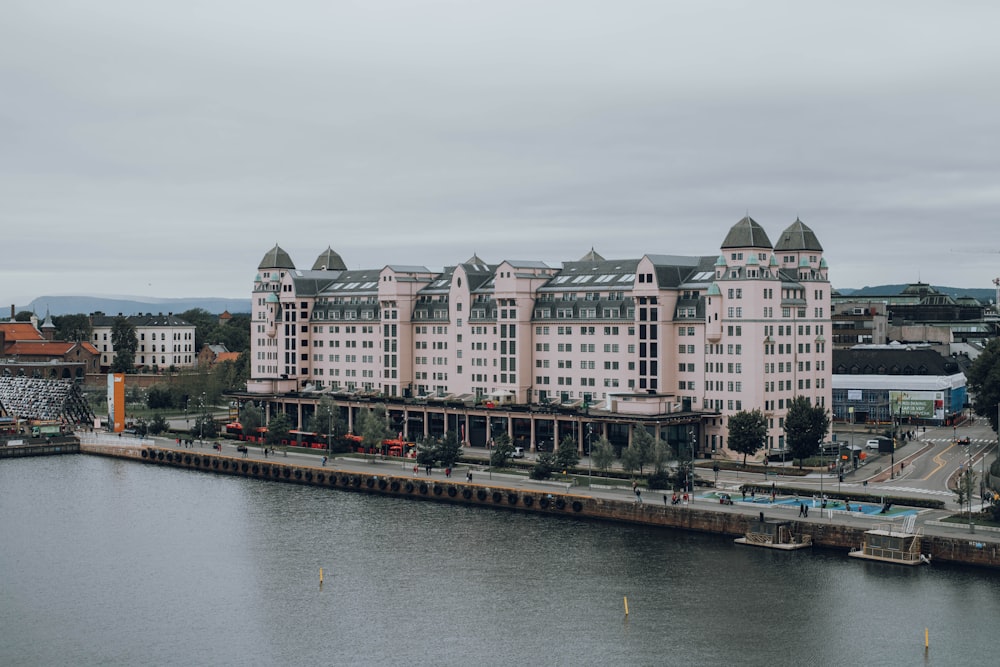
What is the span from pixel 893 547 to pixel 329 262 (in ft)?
409

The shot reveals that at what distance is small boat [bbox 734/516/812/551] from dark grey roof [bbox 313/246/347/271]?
113 metres

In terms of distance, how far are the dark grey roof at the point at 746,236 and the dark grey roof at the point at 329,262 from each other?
8058cm

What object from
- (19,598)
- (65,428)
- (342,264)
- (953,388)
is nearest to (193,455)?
(65,428)

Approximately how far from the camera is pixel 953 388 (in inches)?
6801

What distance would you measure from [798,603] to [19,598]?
175 ft

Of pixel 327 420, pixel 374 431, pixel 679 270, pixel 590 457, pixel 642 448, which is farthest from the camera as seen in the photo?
pixel 327 420

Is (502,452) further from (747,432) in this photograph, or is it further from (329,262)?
(329,262)

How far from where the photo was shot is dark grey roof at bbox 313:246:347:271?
645 feet

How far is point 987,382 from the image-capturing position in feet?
462

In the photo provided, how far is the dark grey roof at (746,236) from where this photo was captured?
133750mm

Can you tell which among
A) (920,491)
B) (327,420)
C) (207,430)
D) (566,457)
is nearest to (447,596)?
(566,457)

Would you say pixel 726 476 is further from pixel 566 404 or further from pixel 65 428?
pixel 65 428

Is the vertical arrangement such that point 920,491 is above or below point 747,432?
below

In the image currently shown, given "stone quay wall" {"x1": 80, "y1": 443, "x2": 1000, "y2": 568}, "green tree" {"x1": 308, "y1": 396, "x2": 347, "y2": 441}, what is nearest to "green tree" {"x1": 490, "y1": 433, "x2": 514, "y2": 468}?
"stone quay wall" {"x1": 80, "y1": 443, "x2": 1000, "y2": 568}
